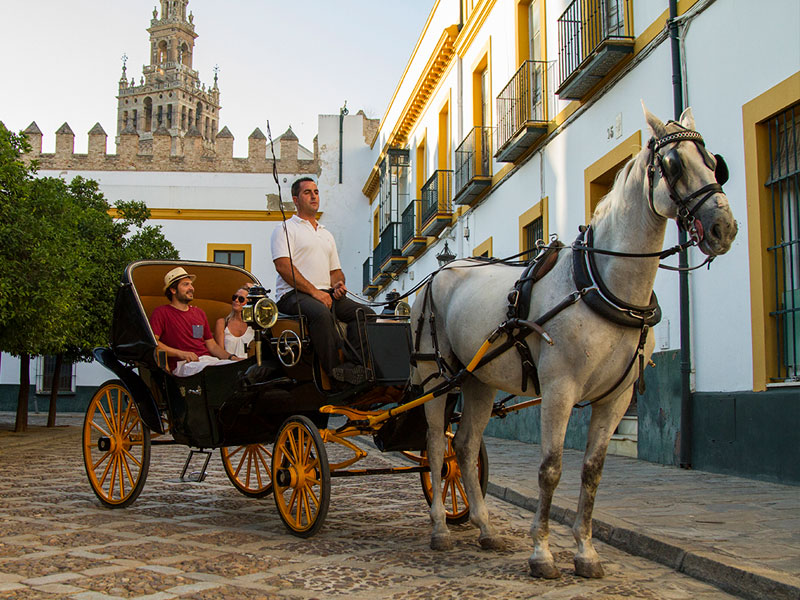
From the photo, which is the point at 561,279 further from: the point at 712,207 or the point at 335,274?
the point at 335,274

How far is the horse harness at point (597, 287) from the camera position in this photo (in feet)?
12.3

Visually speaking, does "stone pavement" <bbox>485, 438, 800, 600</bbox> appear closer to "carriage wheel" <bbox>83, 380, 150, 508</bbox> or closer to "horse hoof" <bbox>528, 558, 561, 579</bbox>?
"horse hoof" <bbox>528, 558, 561, 579</bbox>

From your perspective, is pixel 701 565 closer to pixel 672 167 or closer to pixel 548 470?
pixel 548 470

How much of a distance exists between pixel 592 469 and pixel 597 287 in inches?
34.3

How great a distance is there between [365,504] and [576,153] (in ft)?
21.4

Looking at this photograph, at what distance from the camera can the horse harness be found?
3762 mm

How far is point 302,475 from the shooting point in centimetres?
509

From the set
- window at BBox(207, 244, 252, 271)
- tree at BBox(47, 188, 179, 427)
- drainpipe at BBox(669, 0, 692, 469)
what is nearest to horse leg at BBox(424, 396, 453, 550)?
drainpipe at BBox(669, 0, 692, 469)

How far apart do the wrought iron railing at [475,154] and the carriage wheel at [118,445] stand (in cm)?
969

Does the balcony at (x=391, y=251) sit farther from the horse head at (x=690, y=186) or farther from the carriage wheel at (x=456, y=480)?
the horse head at (x=690, y=186)

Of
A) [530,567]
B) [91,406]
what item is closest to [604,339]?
[530,567]

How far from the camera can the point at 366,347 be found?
5398 mm

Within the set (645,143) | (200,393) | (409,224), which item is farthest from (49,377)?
(645,143)

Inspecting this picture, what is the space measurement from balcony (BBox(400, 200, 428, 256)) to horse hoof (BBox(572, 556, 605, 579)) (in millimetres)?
15962
